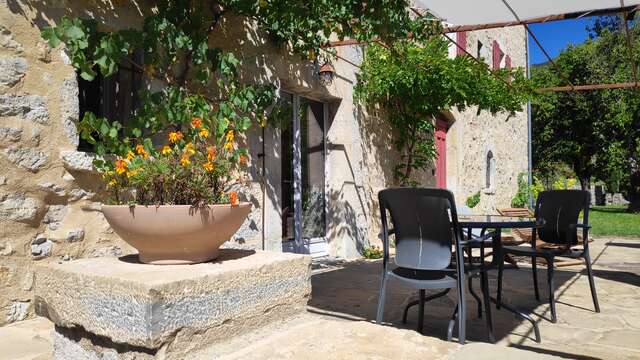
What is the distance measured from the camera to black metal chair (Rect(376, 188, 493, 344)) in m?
2.47

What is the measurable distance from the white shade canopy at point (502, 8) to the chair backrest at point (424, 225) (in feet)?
8.16

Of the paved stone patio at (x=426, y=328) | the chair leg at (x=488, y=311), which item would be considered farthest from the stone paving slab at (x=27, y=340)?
the chair leg at (x=488, y=311)

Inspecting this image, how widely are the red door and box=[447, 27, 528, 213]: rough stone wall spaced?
137 millimetres

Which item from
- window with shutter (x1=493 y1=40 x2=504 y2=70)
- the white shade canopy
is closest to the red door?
window with shutter (x1=493 y1=40 x2=504 y2=70)

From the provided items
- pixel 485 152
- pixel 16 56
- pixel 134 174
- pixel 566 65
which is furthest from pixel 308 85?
pixel 566 65

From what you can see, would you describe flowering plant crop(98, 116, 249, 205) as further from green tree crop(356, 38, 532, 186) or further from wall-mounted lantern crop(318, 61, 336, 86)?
green tree crop(356, 38, 532, 186)

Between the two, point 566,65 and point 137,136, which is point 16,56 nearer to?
point 137,136

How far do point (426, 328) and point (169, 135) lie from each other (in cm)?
183

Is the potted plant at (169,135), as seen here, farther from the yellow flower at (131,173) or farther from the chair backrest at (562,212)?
the chair backrest at (562,212)

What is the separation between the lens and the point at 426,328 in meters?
2.97

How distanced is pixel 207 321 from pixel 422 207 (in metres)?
1.22

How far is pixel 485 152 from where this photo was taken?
11219mm

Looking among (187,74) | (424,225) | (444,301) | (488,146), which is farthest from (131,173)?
(488,146)

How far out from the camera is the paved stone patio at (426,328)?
1.90m
